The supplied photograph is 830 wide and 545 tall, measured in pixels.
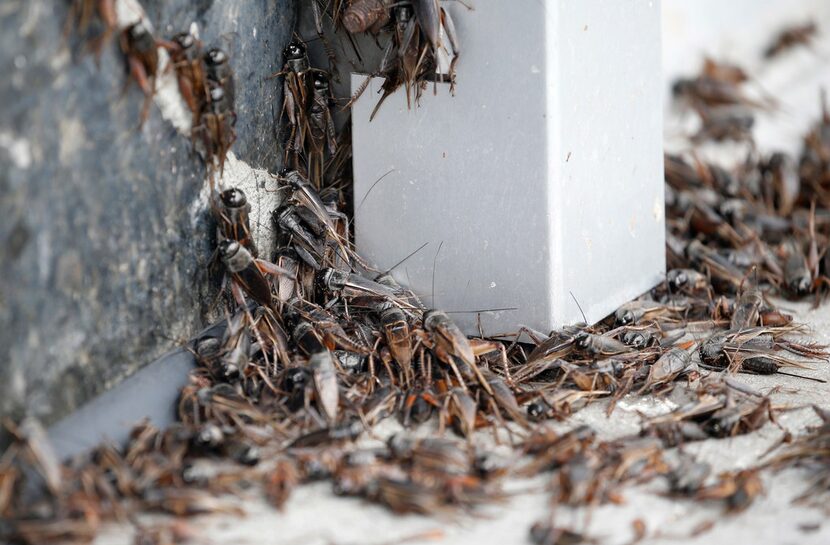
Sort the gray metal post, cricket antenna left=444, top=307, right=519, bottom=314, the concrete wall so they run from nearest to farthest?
1. the concrete wall
2. the gray metal post
3. cricket antenna left=444, top=307, right=519, bottom=314

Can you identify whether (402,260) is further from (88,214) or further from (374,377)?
(88,214)

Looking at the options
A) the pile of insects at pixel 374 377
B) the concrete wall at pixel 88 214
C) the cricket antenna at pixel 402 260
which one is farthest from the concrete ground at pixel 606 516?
the cricket antenna at pixel 402 260

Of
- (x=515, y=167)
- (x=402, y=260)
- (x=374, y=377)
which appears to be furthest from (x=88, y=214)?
(x=515, y=167)

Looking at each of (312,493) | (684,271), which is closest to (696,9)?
(684,271)

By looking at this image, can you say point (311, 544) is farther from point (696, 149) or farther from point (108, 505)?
point (696, 149)

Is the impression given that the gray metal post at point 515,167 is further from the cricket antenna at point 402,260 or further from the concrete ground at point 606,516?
the concrete ground at point 606,516

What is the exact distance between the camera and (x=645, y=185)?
375cm

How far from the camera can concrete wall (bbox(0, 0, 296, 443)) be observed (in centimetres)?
209

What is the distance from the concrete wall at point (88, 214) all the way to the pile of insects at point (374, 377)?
9 centimetres

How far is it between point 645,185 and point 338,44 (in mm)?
1385

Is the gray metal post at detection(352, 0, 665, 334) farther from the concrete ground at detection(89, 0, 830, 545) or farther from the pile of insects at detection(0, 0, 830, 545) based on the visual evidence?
the concrete ground at detection(89, 0, 830, 545)

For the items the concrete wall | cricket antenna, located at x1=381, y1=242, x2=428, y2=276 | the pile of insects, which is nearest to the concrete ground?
the pile of insects

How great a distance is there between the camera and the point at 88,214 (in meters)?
2.34

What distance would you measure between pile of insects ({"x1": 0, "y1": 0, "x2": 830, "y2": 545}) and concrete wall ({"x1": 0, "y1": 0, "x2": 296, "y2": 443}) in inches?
3.6
